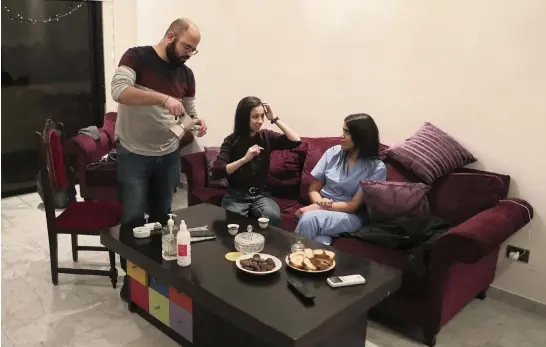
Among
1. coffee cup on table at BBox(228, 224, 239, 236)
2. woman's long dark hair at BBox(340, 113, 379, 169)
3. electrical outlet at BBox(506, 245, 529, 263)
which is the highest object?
woman's long dark hair at BBox(340, 113, 379, 169)

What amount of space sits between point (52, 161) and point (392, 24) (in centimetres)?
220

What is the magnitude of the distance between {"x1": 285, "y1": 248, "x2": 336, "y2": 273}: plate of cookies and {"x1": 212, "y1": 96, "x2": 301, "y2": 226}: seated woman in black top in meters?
0.87

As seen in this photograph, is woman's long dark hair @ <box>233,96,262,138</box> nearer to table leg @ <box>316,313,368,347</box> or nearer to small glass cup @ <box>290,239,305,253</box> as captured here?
small glass cup @ <box>290,239,305,253</box>

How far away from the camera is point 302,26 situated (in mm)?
3596

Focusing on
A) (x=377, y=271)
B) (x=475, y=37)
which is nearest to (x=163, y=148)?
(x=377, y=271)

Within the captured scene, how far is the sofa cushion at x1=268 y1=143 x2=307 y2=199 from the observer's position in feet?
10.9

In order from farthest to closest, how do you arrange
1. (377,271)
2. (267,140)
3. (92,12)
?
(92,12), (267,140), (377,271)

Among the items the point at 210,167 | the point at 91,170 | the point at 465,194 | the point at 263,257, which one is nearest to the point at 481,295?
the point at 465,194

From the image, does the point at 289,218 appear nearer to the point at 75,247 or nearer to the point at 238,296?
the point at 238,296

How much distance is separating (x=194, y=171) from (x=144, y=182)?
0.74 metres

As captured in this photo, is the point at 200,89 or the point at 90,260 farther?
the point at 200,89

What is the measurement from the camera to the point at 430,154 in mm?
2756

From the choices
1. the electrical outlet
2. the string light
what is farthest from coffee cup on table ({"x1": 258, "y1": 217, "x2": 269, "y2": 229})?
the string light

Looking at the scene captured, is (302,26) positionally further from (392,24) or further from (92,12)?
(92,12)
